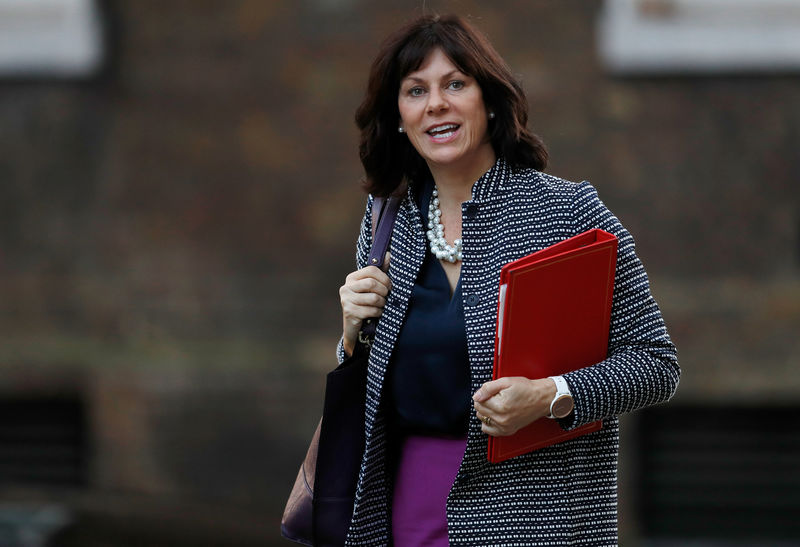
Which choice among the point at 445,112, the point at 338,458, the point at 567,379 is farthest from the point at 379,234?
the point at 567,379

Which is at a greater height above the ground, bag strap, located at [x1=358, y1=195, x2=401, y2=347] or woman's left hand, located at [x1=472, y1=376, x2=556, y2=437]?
bag strap, located at [x1=358, y1=195, x2=401, y2=347]

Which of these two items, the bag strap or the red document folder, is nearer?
the red document folder

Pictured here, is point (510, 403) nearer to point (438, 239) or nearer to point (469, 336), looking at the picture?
point (469, 336)

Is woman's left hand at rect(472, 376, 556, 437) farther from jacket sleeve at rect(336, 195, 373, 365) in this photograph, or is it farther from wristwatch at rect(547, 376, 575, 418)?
jacket sleeve at rect(336, 195, 373, 365)

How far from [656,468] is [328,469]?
5.07 meters

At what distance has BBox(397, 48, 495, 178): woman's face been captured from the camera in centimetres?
290

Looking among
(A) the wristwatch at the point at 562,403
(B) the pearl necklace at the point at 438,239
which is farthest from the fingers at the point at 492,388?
(B) the pearl necklace at the point at 438,239

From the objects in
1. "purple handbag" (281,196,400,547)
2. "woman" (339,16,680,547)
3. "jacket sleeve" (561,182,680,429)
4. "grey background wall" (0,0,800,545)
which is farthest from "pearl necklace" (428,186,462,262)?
"grey background wall" (0,0,800,545)

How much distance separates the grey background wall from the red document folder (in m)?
4.74

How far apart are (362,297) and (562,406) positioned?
555 mm

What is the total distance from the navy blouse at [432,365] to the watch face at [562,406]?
0.72 ft

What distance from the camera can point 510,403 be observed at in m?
2.60

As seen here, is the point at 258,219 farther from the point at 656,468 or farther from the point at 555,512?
the point at 555,512

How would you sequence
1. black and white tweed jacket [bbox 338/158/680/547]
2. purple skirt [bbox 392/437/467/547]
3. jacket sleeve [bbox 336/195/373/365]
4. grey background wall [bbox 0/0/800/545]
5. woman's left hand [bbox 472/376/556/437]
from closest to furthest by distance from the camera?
1. woman's left hand [bbox 472/376/556/437]
2. black and white tweed jacket [bbox 338/158/680/547]
3. purple skirt [bbox 392/437/467/547]
4. jacket sleeve [bbox 336/195/373/365]
5. grey background wall [bbox 0/0/800/545]
